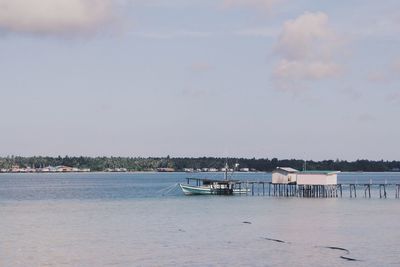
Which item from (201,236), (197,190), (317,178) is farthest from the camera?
(197,190)

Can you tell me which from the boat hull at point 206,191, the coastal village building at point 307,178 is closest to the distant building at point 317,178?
the coastal village building at point 307,178

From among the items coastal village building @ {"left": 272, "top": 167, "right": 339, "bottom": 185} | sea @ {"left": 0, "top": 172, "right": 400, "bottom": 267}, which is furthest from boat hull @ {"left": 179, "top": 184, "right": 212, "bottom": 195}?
sea @ {"left": 0, "top": 172, "right": 400, "bottom": 267}

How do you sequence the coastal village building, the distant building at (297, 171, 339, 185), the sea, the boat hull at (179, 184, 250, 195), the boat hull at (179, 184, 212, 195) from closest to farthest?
the sea
the distant building at (297, 171, 339, 185)
the coastal village building
the boat hull at (179, 184, 250, 195)
the boat hull at (179, 184, 212, 195)

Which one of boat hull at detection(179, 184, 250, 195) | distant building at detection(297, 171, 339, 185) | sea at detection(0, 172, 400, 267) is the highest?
distant building at detection(297, 171, 339, 185)

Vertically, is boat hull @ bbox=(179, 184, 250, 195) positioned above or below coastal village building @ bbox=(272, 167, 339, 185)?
below

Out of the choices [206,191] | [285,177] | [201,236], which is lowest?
[201,236]

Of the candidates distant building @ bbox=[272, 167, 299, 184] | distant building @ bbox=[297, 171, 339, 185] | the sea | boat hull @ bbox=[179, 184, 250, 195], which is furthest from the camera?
boat hull @ bbox=[179, 184, 250, 195]

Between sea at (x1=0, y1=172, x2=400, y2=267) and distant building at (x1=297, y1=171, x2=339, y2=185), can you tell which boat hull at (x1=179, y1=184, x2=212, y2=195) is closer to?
distant building at (x1=297, y1=171, x2=339, y2=185)


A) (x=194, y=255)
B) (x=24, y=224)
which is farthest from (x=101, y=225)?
(x=194, y=255)

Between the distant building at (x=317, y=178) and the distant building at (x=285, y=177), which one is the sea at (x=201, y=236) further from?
the distant building at (x=285, y=177)

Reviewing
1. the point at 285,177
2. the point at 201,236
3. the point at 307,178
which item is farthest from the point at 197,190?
the point at 201,236

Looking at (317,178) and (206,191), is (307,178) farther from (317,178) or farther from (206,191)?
(206,191)

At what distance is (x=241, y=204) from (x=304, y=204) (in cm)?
989

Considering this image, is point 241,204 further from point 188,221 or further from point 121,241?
point 121,241
